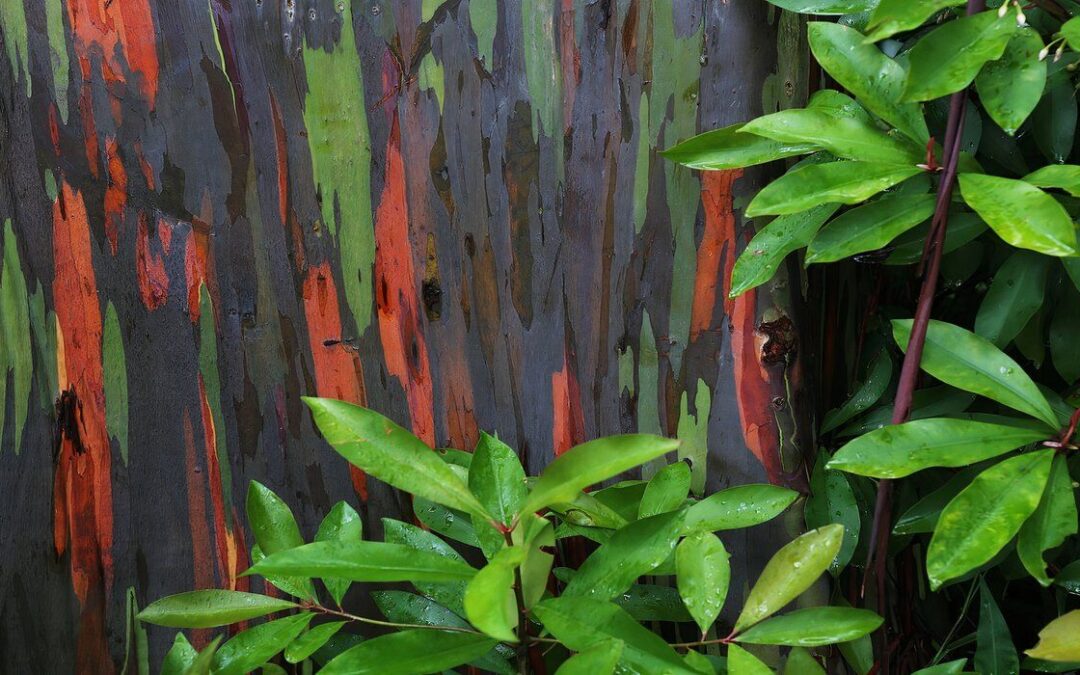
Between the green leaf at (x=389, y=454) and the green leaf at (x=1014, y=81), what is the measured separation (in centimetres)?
56

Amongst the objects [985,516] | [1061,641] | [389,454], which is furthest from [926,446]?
[389,454]

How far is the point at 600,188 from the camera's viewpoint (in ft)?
3.16

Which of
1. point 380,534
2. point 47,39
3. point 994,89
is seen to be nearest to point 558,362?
point 380,534

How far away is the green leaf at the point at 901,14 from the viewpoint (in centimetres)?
74

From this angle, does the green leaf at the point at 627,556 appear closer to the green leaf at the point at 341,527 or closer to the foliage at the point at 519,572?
the foliage at the point at 519,572

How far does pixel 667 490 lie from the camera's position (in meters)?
0.90

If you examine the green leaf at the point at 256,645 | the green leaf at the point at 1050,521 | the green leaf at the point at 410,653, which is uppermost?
the green leaf at the point at 1050,521

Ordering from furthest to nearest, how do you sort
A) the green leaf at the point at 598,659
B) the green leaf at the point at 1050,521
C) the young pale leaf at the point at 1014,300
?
the young pale leaf at the point at 1014,300
the green leaf at the point at 1050,521
the green leaf at the point at 598,659

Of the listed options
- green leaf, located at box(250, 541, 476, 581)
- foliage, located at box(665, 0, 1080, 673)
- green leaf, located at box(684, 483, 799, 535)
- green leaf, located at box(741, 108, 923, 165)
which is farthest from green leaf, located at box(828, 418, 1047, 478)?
green leaf, located at box(250, 541, 476, 581)

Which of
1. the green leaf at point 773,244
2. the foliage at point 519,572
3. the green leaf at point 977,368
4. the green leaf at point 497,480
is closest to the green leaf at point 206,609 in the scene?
the foliage at point 519,572

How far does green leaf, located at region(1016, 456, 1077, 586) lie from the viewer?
761 millimetres

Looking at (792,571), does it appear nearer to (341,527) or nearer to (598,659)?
(598,659)

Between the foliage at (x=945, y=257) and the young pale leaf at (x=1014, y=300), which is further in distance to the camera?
the young pale leaf at (x=1014, y=300)

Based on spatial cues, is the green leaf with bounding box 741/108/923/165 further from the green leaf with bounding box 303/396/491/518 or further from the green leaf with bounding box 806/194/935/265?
the green leaf with bounding box 303/396/491/518
